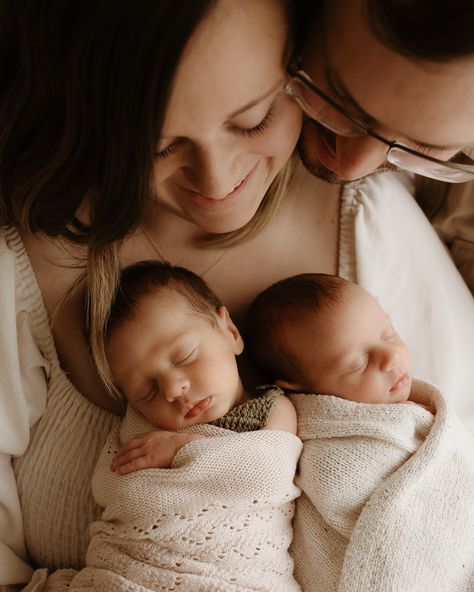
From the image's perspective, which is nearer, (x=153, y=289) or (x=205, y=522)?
(x=205, y=522)

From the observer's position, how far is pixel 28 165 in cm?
113

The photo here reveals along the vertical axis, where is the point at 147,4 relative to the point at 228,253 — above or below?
above

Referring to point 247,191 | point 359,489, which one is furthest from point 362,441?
point 247,191

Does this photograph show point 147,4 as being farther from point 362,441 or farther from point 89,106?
point 362,441

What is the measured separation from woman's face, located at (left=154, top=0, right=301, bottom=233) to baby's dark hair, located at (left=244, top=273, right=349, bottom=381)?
0.29 m

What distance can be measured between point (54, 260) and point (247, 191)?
18.9 inches

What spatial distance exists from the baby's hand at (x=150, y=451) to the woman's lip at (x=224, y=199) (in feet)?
1.52

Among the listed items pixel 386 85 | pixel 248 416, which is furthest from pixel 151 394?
pixel 386 85

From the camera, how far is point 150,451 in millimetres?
1319

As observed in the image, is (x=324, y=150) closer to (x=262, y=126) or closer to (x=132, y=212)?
(x=262, y=126)

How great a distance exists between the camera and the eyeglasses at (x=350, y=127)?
3.59ft

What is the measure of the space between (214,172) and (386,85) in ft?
1.05

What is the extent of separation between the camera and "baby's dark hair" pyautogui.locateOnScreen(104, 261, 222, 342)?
140 centimetres

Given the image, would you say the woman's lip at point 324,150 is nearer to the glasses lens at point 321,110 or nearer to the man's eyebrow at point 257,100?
the glasses lens at point 321,110
